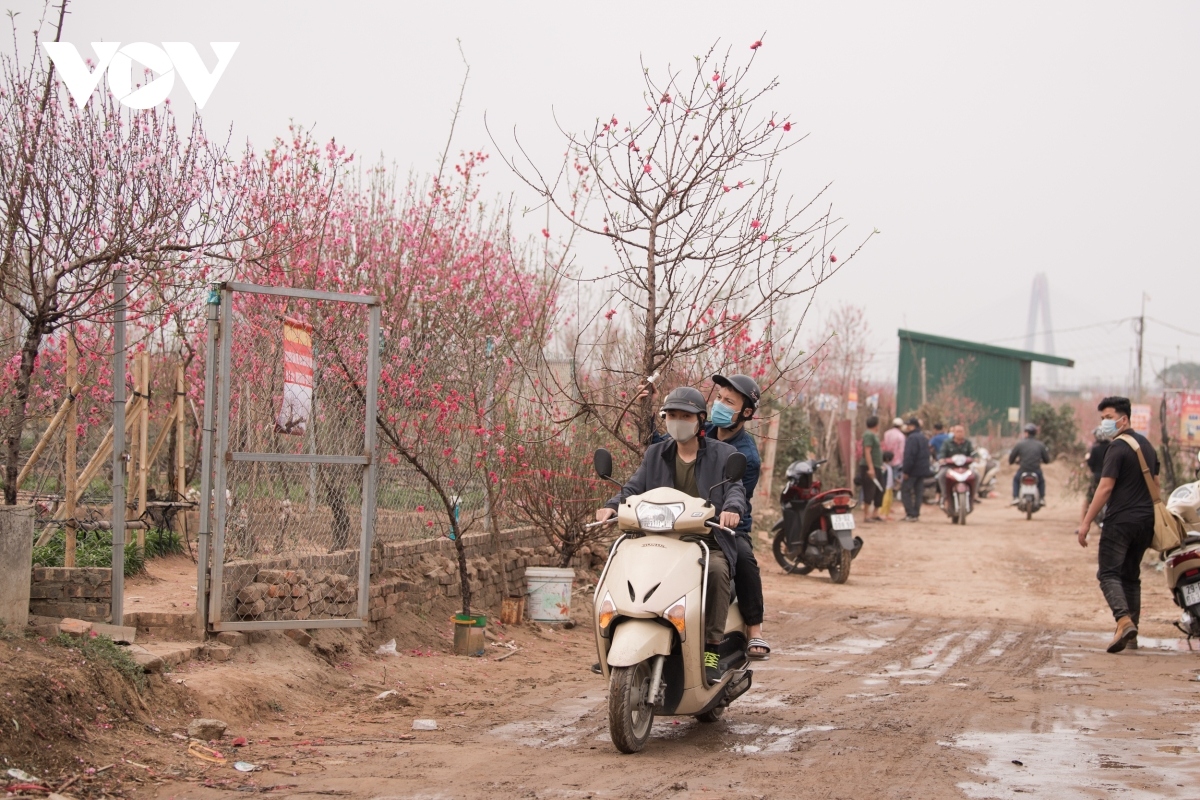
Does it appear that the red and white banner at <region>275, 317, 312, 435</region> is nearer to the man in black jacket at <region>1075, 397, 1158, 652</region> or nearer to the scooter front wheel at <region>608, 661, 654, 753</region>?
the scooter front wheel at <region>608, 661, 654, 753</region>

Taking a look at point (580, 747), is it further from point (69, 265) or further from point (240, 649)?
point (69, 265)

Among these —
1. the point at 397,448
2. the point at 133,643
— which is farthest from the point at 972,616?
the point at 133,643

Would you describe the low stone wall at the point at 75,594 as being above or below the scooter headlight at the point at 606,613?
below

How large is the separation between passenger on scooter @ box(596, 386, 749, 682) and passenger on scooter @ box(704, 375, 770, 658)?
0.14 meters

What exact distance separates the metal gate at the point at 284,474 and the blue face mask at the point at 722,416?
7.31 feet

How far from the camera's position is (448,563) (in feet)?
33.5

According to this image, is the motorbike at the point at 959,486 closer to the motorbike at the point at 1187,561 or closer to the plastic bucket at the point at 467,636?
the motorbike at the point at 1187,561

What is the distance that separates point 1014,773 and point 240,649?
4.38 m

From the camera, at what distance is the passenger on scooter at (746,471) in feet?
22.4

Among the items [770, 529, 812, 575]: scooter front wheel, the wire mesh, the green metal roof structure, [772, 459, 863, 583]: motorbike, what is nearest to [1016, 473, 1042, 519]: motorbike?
[770, 529, 812, 575]: scooter front wheel

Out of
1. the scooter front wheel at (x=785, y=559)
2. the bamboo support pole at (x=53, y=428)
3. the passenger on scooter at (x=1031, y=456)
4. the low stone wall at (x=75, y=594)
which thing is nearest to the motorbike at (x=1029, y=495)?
the passenger on scooter at (x=1031, y=456)

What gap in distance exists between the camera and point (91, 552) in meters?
9.45

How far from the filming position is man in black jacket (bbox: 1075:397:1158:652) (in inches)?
382

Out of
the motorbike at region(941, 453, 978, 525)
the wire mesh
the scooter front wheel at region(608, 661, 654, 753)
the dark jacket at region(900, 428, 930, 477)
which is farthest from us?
the motorbike at region(941, 453, 978, 525)
